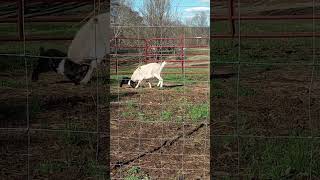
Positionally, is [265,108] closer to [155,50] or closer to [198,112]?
[198,112]

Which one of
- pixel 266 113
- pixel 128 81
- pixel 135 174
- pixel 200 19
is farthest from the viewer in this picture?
pixel 200 19

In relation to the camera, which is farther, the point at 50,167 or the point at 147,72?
the point at 147,72

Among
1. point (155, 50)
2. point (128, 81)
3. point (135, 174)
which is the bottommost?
point (135, 174)

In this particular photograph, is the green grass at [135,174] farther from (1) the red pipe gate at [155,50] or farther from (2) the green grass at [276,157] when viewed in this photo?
(1) the red pipe gate at [155,50]

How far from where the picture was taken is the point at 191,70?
6.96 meters

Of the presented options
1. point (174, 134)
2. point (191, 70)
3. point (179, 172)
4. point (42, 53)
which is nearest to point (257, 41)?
point (191, 70)

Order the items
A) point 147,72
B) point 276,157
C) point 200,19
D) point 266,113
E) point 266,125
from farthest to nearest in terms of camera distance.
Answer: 1. point 200,19
2. point 147,72
3. point 266,113
4. point 266,125
5. point 276,157

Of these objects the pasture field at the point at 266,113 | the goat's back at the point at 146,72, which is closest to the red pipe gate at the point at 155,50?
the goat's back at the point at 146,72

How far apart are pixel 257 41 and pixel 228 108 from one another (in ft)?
14.1

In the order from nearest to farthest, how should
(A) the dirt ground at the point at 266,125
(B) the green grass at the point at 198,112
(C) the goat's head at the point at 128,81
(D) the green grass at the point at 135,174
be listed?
(D) the green grass at the point at 135,174
(A) the dirt ground at the point at 266,125
(B) the green grass at the point at 198,112
(C) the goat's head at the point at 128,81

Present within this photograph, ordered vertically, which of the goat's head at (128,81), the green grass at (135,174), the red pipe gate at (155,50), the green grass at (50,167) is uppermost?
the red pipe gate at (155,50)

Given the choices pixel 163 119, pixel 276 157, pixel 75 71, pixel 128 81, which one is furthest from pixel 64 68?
pixel 276 157

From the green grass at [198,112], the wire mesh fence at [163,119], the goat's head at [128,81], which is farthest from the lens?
the goat's head at [128,81]

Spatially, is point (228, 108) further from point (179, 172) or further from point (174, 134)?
point (179, 172)
